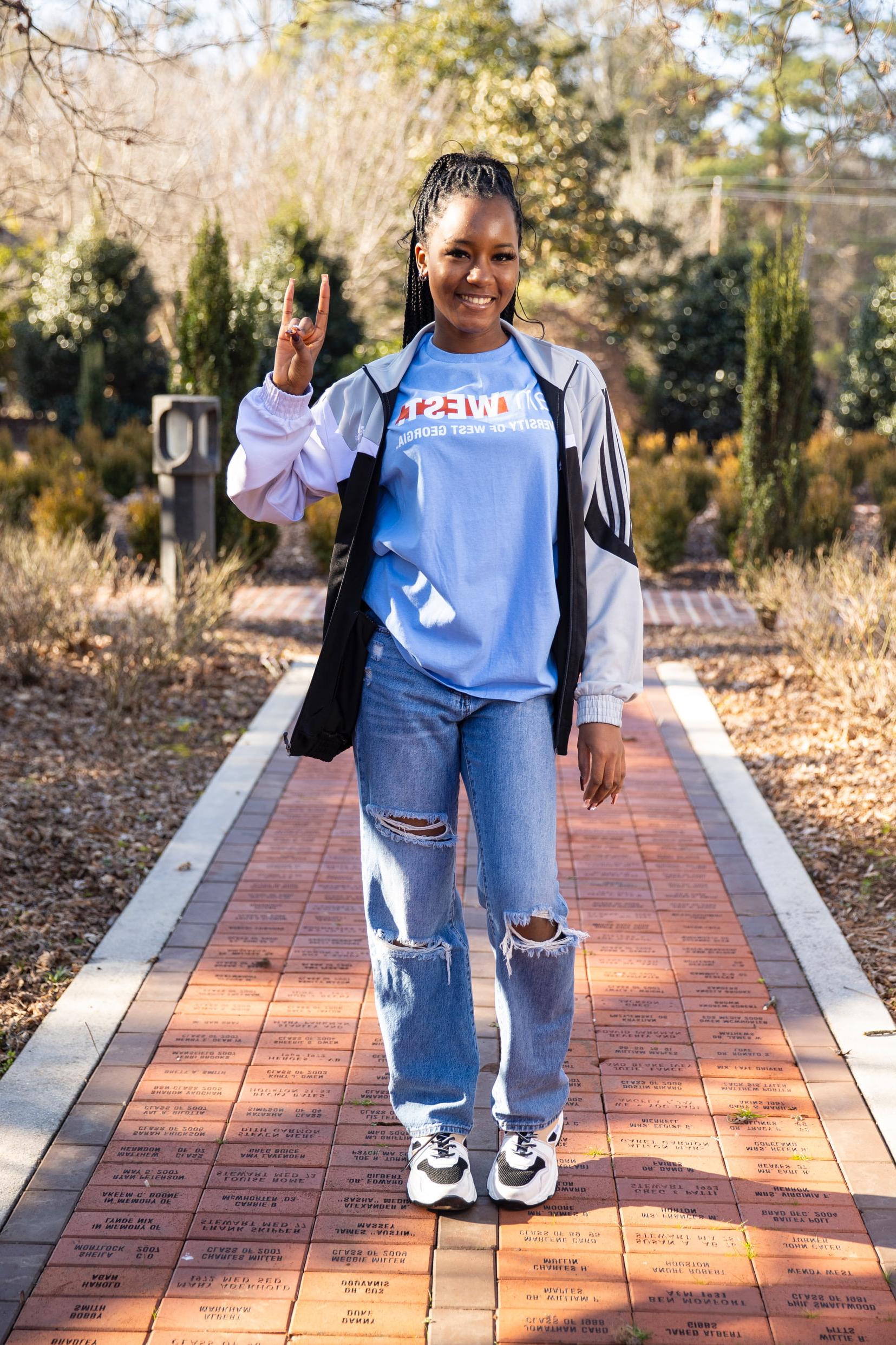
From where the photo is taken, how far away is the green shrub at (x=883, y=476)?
1211cm

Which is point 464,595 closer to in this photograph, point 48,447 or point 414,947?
point 414,947

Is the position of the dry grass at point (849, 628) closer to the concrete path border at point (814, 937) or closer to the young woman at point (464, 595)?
the concrete path border at point (814, 937)

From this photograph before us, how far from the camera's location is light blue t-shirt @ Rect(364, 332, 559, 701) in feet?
7.23

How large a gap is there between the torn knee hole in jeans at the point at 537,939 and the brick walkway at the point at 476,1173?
54cm

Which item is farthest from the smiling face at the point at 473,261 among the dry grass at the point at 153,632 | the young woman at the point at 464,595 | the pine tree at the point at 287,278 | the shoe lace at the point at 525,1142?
the pine tree at the point at 287,278

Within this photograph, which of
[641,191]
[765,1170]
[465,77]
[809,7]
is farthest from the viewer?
[641,191]

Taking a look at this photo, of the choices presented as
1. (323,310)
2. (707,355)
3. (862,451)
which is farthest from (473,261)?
(707,355)

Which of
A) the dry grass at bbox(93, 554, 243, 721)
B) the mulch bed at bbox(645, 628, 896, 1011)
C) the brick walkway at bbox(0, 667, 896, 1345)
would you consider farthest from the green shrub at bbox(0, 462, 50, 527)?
the brick walkway at bbox(0, 667, 896, 1345)

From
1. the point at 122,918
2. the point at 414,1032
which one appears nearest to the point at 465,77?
the point at 122,918

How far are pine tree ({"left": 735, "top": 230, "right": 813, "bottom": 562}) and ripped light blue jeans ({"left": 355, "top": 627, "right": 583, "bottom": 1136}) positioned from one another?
21.8 feet

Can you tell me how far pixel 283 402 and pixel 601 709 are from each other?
77 centimetres

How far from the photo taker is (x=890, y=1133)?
2752mm

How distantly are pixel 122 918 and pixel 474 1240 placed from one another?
1803mm

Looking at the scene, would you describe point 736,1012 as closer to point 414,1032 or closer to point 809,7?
point 414,1032
